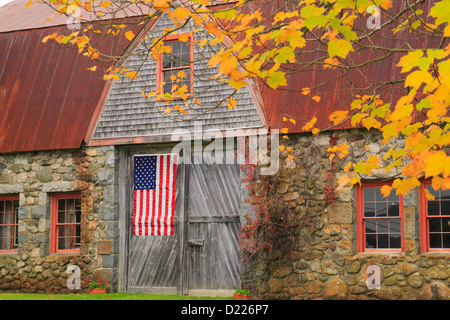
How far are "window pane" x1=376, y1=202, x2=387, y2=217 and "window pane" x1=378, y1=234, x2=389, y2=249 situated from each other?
1.25ft

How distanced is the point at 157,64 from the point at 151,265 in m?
4.29

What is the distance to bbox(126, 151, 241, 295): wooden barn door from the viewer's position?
12172 millimetres

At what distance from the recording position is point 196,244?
1238 cm

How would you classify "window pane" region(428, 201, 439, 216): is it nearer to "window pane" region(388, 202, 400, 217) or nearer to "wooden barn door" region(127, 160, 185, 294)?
"window pane" region(388, 202, 400, 217)

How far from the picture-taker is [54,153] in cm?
1337

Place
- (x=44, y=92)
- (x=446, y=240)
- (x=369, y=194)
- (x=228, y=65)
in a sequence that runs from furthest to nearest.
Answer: (x=44, y=92) → (x=369, y=194) → (x=446, y=240) → (x=228, y=65)

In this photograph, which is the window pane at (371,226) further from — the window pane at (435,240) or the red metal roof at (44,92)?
the red metal roof at (44,92)

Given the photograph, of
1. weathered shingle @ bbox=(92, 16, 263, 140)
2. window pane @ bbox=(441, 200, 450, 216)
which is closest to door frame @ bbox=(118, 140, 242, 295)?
weathered shingle @ bbox=(92, 16, 263, 140)

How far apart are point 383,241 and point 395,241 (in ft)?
0.70

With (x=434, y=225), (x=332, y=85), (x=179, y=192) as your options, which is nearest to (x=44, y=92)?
(x=179, y=192)

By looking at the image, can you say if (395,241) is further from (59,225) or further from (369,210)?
(59,225)

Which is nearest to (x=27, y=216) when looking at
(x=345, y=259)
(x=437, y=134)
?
(x=345, y=259)

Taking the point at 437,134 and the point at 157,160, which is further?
the point at 157,160

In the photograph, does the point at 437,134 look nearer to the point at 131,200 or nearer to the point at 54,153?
the point at 131,200
